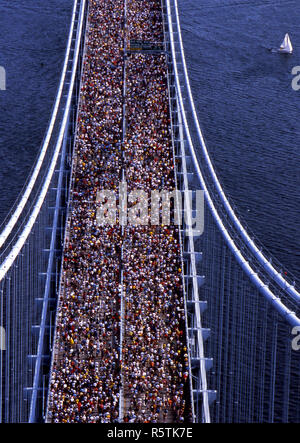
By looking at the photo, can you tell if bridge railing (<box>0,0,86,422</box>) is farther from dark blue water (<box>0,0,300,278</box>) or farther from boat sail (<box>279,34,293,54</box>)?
boat sail (<box>279,34,293,54</box>)

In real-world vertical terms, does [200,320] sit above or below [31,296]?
below

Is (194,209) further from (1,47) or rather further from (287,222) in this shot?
(1,47)

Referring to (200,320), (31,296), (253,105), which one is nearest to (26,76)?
(253,105)

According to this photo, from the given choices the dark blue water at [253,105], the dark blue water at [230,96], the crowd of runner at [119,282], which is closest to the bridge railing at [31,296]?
the crowd of runner at [119,282]

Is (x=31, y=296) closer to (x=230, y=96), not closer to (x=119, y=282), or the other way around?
(x=119, y=282)

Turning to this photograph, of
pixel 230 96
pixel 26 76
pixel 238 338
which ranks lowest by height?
pixel 238 338

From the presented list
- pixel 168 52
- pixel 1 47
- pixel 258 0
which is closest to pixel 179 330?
pixel 168 52

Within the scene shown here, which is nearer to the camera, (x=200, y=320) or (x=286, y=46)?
(x=200, y=320)

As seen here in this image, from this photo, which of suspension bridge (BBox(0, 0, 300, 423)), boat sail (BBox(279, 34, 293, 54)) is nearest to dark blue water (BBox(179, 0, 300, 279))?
boat sail (BBox(279, 34, 293, 54))
